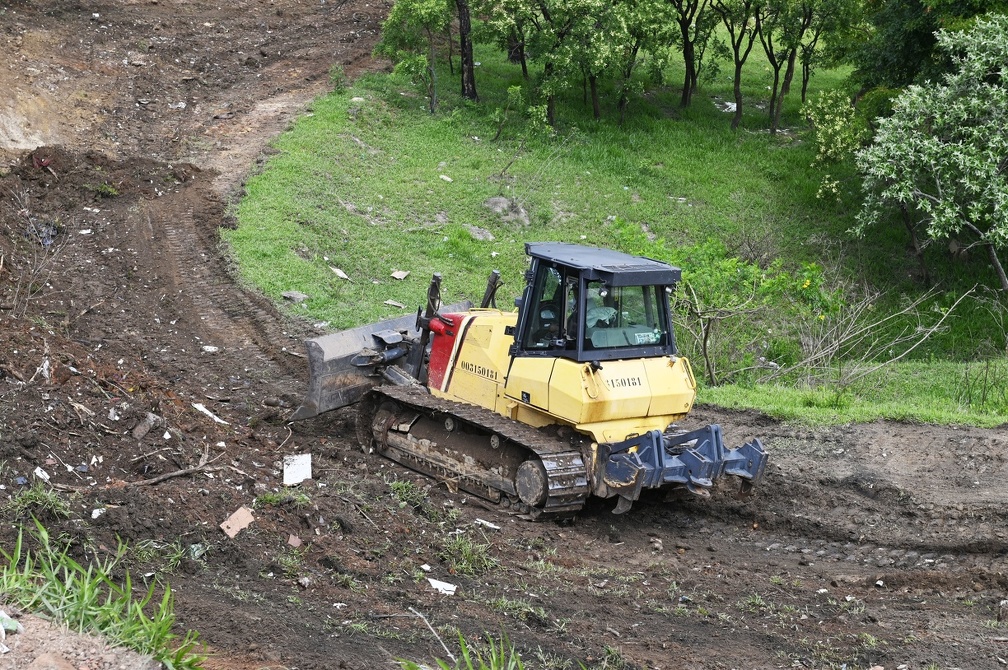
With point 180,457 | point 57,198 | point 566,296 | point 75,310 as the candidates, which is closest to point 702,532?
point 566,296

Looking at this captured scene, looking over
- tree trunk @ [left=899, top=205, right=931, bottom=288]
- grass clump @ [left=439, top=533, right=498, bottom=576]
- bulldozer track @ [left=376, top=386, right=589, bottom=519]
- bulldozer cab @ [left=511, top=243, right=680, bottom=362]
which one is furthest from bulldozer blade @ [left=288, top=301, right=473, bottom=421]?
tree trunk @ [left=899, top=205, right=931, bottom=288]

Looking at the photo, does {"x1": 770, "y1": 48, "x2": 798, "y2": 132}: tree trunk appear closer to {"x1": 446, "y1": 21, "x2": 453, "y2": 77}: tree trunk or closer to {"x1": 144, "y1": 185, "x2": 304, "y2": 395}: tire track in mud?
{"x1": 446, "y1": 21, "x2": 453, "y2": 77}: tree trunk

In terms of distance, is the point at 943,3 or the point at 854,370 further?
the point at 943,3

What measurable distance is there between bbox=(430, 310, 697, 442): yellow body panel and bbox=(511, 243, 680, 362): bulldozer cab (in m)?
0.13

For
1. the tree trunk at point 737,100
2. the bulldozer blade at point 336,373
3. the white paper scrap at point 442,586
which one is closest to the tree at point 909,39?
the tree trunk at point 737,100

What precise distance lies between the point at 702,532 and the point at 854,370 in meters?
5.40

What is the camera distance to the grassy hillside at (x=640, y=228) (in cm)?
1470

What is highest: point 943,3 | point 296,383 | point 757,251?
point 943,3

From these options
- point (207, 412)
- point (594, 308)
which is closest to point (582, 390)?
point (594, 308)

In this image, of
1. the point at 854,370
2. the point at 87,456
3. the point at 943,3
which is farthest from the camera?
the point at 943,3

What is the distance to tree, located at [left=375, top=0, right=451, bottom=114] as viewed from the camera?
22.2 m

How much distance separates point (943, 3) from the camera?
20.2m

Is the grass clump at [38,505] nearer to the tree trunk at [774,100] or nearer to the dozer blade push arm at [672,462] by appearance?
the dozer blade push arm at [672,462]

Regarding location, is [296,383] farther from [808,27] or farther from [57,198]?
[808,27]
